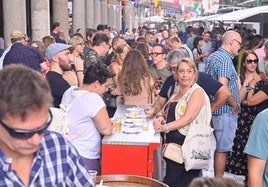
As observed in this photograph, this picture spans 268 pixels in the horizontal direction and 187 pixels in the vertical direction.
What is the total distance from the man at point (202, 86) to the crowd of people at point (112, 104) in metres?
0.01

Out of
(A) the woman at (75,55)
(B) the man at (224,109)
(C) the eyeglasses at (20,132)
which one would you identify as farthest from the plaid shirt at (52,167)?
(A) the woman at (75,55)

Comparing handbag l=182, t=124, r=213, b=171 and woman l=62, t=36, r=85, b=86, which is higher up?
woman l=62, t=36, r=85, b=86

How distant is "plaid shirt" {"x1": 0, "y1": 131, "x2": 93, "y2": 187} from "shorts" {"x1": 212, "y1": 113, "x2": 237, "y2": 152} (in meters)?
3.44

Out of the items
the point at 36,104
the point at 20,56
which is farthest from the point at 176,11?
the point at 36,104

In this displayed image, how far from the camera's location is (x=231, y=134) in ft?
17.4

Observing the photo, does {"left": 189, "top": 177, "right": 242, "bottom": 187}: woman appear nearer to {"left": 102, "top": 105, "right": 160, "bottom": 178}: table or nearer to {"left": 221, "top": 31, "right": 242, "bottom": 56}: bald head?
{"left": 102, "top": 105, "right": 160, "bottom": 178}: table

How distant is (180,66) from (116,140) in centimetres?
90

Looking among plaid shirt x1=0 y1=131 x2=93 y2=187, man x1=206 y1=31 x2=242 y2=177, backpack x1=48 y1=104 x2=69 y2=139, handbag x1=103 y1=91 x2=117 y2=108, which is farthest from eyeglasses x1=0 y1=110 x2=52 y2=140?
handbag x1=103 y1=91 x2=117 y2=108

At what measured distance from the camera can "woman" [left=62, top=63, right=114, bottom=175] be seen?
13.2 feet

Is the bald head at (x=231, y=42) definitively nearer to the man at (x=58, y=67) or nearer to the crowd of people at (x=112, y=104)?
the crowd of people at (x=112, y=104)

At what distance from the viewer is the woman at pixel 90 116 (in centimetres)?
403

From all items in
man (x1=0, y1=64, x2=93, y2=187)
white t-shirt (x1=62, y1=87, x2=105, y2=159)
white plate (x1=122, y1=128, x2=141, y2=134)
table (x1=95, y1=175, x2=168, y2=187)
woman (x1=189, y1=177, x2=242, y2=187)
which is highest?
man (x1=0, y1=64, x2=93, y2=187)

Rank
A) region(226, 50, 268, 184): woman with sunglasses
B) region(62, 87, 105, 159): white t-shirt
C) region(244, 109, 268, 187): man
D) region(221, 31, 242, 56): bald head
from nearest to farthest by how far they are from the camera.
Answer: region(244, 109, 268, 187): man, region(62, 87, 105, 159): white t-shirt, region(226, 50, 268, 184): woman with sunglasses, region(221, 31, 242, 56): bald head

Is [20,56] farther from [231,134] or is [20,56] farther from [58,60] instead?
[231,134]
